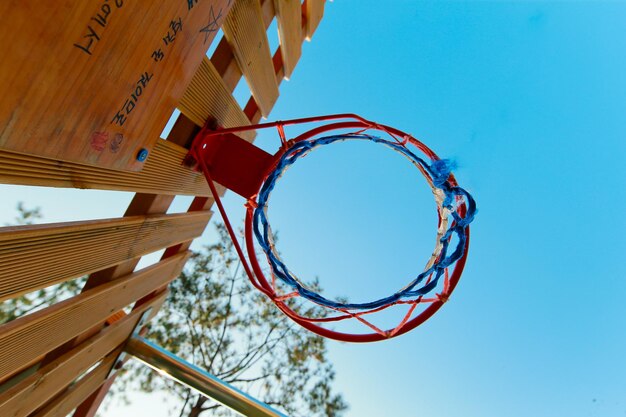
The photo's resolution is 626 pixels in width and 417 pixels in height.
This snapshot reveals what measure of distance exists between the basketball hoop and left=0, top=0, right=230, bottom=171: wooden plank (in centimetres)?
98

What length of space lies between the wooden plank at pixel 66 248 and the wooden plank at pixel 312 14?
301cm

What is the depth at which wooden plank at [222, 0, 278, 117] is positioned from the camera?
2539 millimetres

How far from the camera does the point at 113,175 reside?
1866mm

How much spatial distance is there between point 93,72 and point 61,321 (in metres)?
1.53

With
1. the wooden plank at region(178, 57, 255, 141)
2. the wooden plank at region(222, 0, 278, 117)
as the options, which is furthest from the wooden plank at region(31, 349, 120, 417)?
the wooden plank at region(222, 0, 278, 117)

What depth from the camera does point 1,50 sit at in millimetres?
889

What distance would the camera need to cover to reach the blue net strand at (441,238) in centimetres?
259

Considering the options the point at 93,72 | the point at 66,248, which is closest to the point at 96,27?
the point at 93,72

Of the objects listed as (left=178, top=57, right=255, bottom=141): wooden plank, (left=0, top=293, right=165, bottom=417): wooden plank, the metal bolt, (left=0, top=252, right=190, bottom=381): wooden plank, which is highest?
(left=178, top=57, right=255, bottom=141): wooden plank

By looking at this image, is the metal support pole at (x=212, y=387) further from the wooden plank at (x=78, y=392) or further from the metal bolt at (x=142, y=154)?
the metal bolt at (x=142, y=154)

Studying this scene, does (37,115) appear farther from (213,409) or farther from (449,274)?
(213,409)

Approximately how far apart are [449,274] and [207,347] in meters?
5.15

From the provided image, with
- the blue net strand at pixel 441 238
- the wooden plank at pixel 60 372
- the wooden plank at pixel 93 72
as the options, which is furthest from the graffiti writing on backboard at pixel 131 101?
the wooden plank at pixel 60 372

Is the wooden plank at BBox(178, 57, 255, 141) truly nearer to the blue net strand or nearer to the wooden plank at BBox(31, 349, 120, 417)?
the blue net strand
